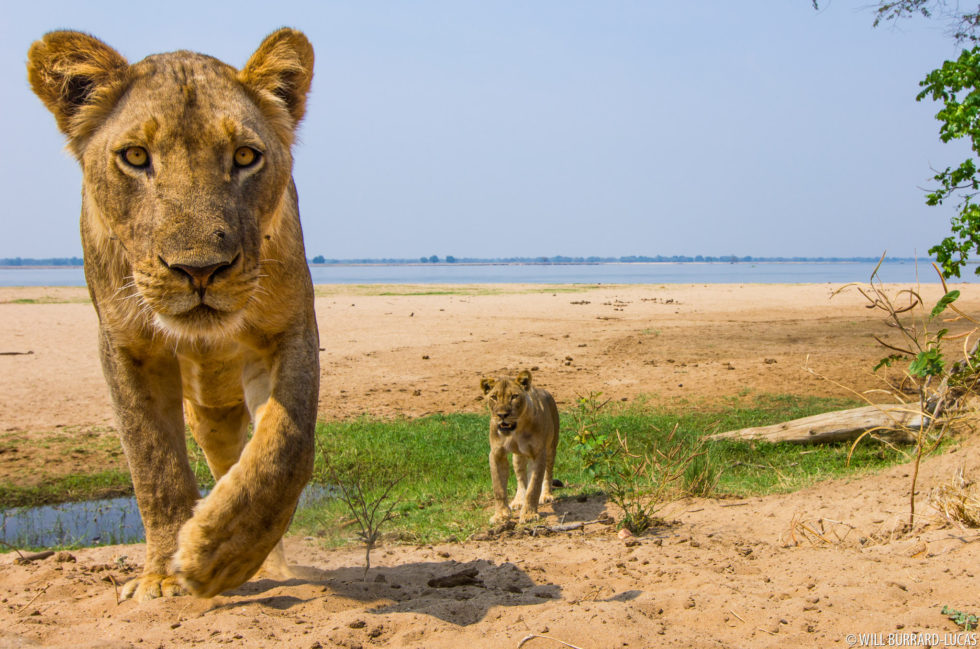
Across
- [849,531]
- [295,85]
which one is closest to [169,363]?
[295,85]

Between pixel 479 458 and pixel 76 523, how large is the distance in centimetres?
400

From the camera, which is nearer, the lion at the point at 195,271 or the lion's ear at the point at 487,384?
the lion at the point at 195,271

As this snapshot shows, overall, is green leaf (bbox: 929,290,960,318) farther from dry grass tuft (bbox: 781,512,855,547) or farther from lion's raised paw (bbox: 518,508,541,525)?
lion's raised paw (bbox: 518,508,541,525)

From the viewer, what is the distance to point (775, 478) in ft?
24.7

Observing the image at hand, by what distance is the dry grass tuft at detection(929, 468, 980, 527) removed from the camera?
4.84 metres

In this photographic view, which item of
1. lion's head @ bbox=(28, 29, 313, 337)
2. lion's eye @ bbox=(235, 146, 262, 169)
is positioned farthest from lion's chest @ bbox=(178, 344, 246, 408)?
lion's eye @ bbox=(235, 146, 262, 169)

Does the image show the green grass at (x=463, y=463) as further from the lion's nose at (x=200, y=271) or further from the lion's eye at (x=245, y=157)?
the lion's nose at (x=200, y=271)

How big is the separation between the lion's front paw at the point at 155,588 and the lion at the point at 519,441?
11.2 ft

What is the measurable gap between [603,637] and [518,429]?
4.03 m

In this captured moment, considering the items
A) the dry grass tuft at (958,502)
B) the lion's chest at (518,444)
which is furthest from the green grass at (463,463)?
the dry grass tuft at (958,502)

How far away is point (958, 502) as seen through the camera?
4.95m

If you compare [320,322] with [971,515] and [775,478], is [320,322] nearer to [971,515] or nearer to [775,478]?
[775,478]

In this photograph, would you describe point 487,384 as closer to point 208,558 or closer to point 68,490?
point 68,490

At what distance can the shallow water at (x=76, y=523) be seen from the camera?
21.7 ft
